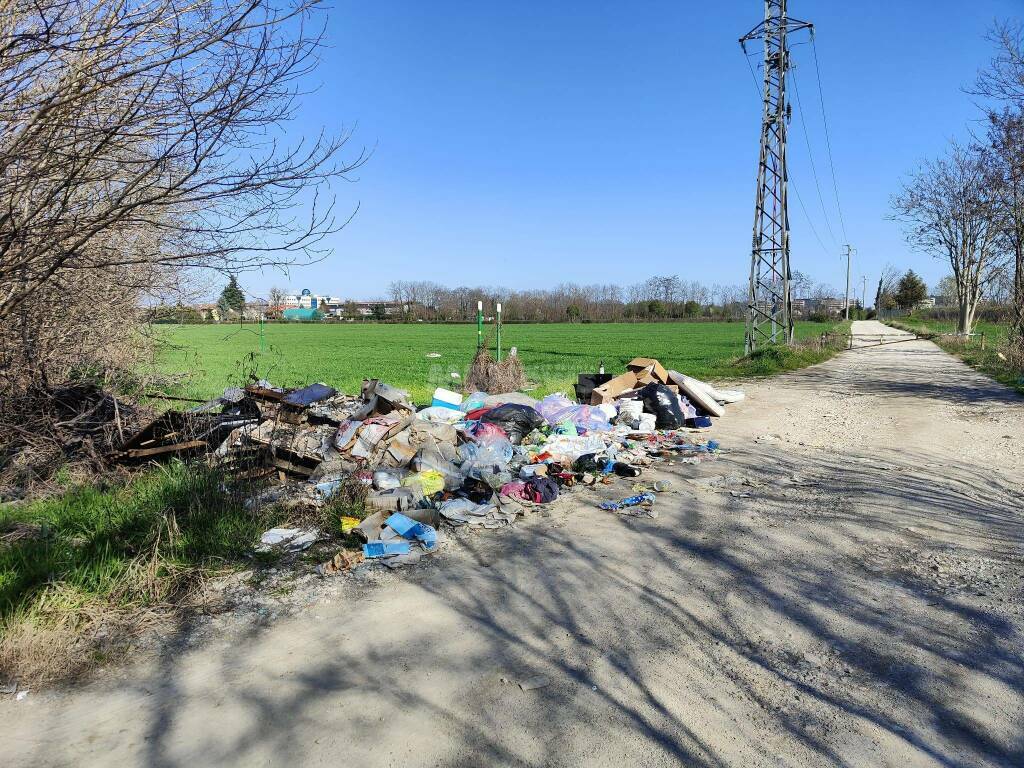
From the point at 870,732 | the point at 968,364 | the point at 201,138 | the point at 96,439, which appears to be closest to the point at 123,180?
the point at 201,138

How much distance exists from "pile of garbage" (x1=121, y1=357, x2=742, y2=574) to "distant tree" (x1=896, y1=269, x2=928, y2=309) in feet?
312

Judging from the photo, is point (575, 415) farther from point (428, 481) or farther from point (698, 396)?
point (428, 481)

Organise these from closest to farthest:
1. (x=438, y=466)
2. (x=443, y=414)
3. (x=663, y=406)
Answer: (x=438, y=466) < (x=443, y=414) < (x=663, y=406)

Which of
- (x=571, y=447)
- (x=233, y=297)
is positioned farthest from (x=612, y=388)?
(x=233, y=297)

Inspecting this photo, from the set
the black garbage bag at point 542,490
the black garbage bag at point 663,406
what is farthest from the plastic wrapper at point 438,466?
the black garbage bag at point 663,406

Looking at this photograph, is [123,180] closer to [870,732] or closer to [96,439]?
[96,439]

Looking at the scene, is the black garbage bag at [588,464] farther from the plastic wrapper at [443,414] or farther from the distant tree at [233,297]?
the distant tree at [233,297]

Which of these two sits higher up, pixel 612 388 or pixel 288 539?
pixel 612 388

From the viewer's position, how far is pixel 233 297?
5703 mm

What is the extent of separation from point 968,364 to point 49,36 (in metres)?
23.6

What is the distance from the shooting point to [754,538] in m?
4.77

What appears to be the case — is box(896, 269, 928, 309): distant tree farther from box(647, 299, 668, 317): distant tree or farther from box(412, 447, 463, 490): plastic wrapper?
box(412, 447, 463, 490): plastic wrapper

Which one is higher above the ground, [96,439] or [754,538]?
[96,439]

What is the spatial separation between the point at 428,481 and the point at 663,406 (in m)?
4.80
